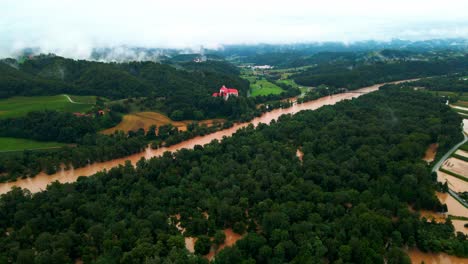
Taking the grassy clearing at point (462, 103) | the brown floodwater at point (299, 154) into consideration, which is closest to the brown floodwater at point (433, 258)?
the brown floodwater at point (299, 154)

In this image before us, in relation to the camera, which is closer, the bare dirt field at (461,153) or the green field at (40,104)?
the bare dirt field at (461,153)

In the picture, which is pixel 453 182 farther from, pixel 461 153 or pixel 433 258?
pixel 433 258

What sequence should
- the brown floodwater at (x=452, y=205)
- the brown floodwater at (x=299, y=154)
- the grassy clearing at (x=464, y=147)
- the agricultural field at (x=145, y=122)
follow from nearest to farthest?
1. the brown floodwater at (x=452, y=205)
2. the brown floodwater at (x=299, y=154)
3. the grassy clearing at (x=464, y=147)
4. the agricultural field at (x=145, y=122)

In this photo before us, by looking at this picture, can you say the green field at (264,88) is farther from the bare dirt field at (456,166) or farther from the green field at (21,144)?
the green field at (21,144)

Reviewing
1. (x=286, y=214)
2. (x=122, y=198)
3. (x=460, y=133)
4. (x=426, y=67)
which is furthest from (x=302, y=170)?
(x=426, y=67)

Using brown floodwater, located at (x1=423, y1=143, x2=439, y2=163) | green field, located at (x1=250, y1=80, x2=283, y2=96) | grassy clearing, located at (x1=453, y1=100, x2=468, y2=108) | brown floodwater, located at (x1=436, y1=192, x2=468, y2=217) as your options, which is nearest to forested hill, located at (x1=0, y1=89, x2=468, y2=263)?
brown floodwater, located at (x1=423, y1=143, x2=439, y2=163)

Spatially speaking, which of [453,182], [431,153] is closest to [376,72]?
[431,153]

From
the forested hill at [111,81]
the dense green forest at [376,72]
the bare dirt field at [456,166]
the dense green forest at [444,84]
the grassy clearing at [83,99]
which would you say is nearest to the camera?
the bare dirt field at [456,166]

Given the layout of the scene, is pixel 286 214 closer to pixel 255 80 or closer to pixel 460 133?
pixel 460 133
